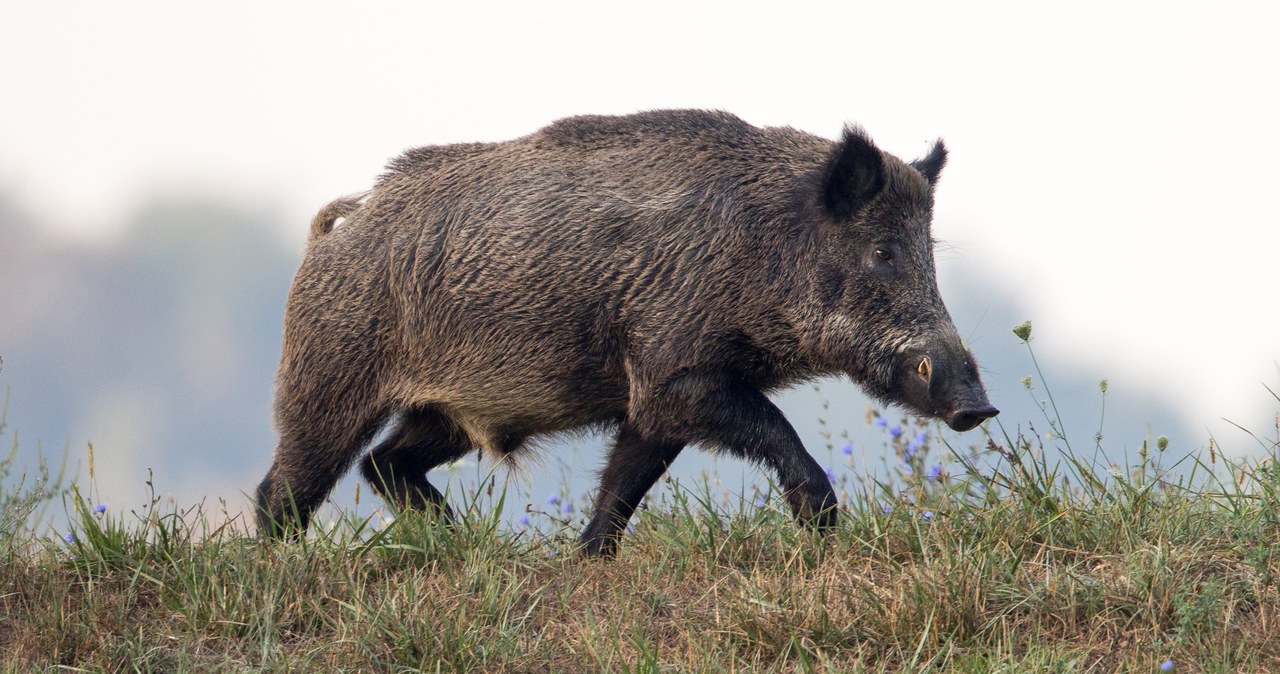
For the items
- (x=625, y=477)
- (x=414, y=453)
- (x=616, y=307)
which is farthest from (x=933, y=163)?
(x=414, y=453)

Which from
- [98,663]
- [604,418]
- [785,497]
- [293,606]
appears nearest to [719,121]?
[604,418]

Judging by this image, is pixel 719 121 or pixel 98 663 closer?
pixel 98 663

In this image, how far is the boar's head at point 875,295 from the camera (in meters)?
5.43

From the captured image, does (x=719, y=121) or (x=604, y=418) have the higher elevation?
(x=719, y=121)

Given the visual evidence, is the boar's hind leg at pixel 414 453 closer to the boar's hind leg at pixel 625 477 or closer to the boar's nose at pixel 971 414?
the boar's hind leg at pixel 625 477

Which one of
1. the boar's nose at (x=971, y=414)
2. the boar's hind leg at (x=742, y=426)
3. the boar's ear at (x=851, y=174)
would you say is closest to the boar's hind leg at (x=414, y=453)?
the boar's hind leg at (x=742, y=426)

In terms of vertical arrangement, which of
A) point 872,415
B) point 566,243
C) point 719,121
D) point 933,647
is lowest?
point 933,647

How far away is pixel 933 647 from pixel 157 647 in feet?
7.31

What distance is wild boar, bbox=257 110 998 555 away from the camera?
546 cm

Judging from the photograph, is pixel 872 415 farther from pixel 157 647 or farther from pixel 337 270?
→ pixel 157 647

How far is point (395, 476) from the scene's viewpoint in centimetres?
642

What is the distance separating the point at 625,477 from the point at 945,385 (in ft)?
4.29

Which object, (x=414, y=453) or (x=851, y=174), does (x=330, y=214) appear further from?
(x=851, y=174)

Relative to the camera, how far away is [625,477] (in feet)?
18.8
